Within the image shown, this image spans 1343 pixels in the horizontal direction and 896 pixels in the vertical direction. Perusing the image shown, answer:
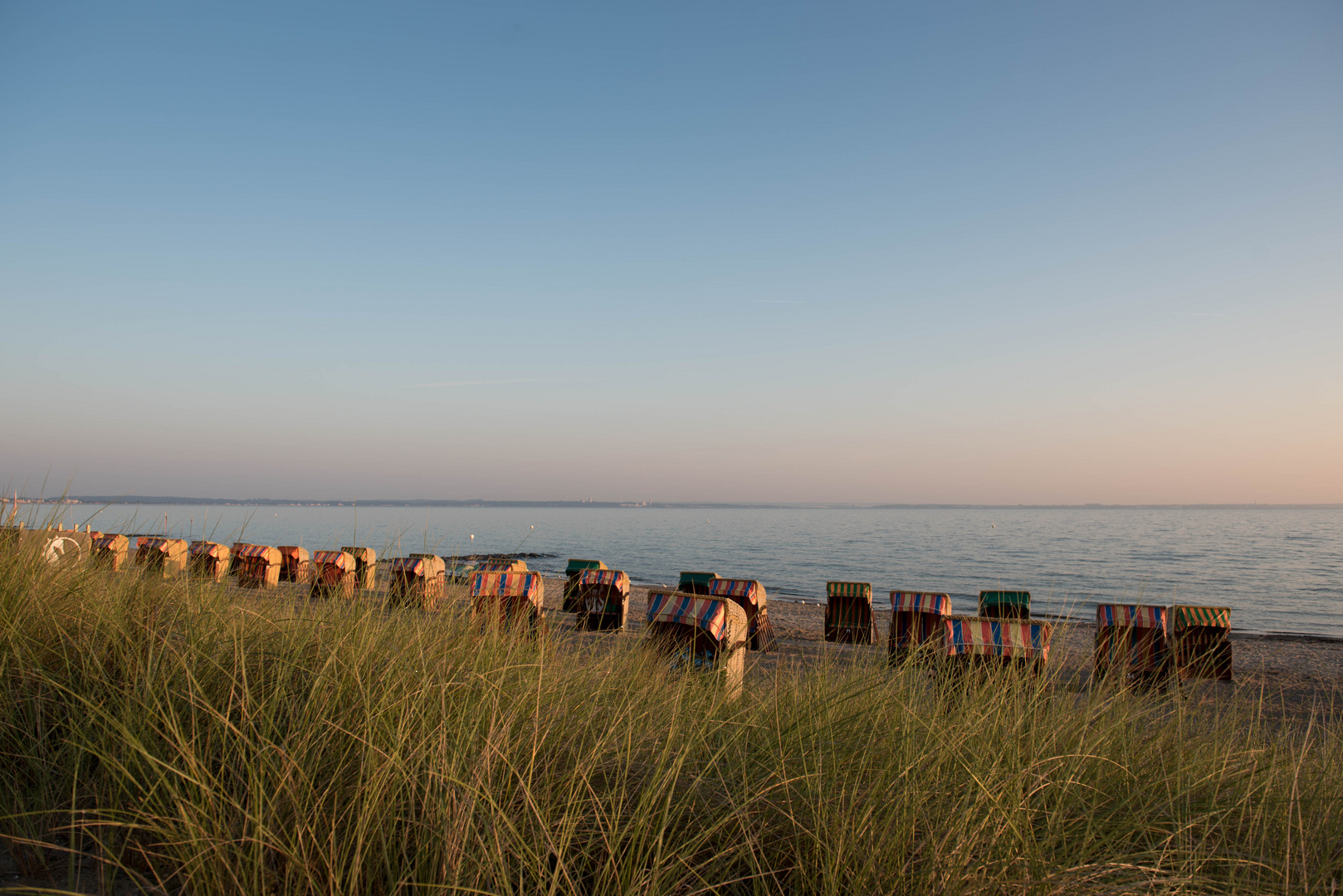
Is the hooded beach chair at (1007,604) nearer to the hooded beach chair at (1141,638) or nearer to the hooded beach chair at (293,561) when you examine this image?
the hooded beach chair at (1141,638)

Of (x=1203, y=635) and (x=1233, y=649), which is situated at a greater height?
(x=1203, y=635)

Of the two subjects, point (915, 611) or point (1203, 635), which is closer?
point (1203, 635)

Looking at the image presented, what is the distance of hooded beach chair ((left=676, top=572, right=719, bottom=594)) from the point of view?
10.5 meters

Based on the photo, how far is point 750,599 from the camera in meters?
9.55

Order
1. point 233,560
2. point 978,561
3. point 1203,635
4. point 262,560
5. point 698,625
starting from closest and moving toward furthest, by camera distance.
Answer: point 698,625, point 233,560, point 1203,635, point 262,560, point 978,561

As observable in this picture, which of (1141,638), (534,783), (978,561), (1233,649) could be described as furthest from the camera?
(978,561)

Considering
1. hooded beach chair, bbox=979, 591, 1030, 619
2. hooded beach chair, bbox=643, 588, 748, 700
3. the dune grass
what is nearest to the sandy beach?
hooded beach chair, bbox=979, 591, 1030, 619


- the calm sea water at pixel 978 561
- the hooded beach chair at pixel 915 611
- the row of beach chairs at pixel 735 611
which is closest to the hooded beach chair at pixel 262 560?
the row of beach chairs at pixel 735 611

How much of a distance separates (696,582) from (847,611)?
8.06 feet

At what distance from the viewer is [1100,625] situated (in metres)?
8.24

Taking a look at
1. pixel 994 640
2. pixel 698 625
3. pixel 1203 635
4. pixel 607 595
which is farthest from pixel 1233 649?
pixel 698 625

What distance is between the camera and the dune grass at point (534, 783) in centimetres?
155

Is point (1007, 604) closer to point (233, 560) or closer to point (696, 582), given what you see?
point (696, 582)

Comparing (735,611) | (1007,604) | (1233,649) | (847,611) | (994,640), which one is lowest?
(1233,649)
